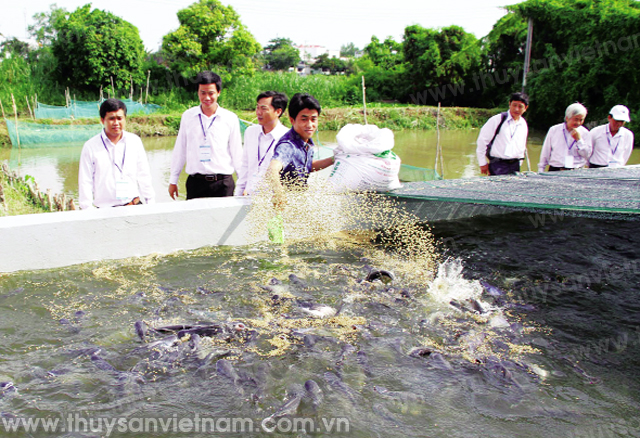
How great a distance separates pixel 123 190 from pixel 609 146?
21.3ft

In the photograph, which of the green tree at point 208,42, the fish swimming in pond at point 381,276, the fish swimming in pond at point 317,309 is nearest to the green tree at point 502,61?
the green tree at point 208,42

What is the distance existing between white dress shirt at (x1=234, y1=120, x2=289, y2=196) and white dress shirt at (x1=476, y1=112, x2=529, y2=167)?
2.93 meters

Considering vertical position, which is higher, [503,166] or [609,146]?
[609,146]

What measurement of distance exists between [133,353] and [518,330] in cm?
286

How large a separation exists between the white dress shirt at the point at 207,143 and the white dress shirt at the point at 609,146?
5.27 metres

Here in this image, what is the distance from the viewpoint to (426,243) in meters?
5.87

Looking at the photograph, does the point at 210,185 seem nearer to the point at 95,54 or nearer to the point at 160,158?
the point at 160,158

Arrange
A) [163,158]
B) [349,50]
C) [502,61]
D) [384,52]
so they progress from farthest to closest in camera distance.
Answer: [349,50], [384,52], [502,61], [163,158]

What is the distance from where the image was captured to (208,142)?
5.02m

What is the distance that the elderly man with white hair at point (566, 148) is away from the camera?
690 centimetres

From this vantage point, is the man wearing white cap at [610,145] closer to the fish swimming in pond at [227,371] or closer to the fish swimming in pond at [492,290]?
the fish swimming in pond at [492,290]

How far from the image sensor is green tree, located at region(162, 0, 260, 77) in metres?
32.5

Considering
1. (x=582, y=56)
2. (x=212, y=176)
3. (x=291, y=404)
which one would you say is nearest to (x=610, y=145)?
(x=212, y=176)

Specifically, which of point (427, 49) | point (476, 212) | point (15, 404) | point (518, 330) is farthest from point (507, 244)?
point (427, 49)
